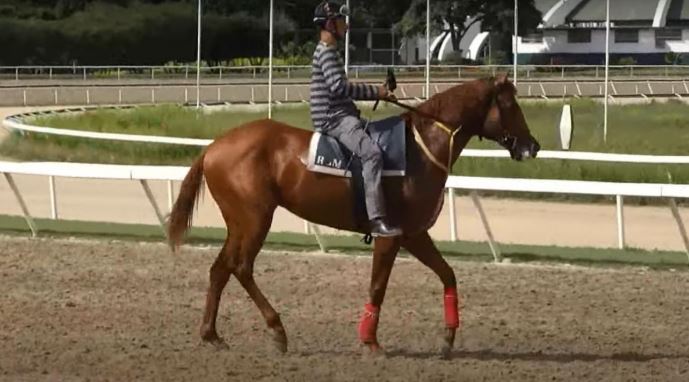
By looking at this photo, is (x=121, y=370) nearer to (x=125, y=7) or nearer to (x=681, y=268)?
(x=681, y=268)

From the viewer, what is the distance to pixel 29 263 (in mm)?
12266

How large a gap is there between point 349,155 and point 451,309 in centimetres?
108

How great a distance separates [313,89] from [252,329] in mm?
1750

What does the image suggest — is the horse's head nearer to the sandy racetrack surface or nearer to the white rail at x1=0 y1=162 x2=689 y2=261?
the sandy racetrack surface

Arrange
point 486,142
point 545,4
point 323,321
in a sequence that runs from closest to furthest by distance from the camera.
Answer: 1. point 323,321
2. point 486,142
3. point 545,4

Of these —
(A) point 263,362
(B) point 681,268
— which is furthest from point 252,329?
(B) point 681,268

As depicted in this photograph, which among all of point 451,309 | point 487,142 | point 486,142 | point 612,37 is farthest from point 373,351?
point 612,37

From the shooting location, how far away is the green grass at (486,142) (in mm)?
20281

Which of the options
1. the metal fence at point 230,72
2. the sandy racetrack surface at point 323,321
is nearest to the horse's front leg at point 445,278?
the sandy racetrack surface at point 323,321

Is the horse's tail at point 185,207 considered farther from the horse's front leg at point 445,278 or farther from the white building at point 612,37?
the white building at point 612,37

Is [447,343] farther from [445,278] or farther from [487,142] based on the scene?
[487,142]

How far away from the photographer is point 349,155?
8.38 meters

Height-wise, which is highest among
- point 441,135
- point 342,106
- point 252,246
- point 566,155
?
point 342,106

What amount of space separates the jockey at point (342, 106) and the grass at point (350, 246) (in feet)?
Result: 15.4
